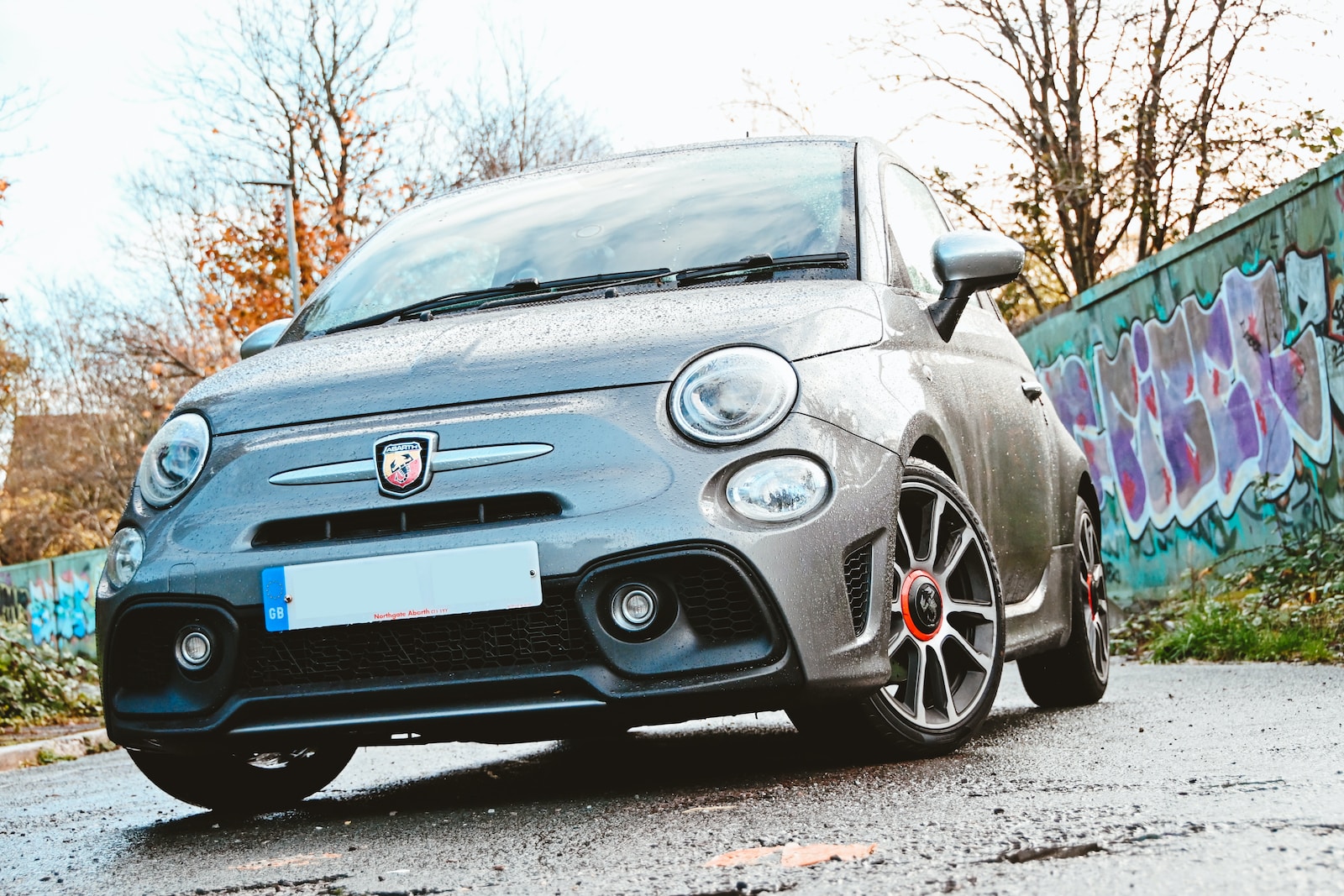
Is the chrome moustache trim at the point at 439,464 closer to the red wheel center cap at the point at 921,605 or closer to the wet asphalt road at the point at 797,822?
the wet asphalt road at the point at 797,822

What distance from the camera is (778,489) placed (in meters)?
3.28

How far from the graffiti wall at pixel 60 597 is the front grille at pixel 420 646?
28.7 m

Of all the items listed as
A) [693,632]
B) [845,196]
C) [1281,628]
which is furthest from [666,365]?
[1281,628]

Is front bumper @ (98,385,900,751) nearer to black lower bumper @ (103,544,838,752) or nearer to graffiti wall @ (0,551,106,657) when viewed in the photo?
black lower bumper @ (103,544,838,752)

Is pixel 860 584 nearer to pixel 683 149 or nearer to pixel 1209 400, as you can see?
pixel 683 149

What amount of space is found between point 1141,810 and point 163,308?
36095 millimetres

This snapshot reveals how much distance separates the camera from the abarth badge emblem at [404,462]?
337 cm

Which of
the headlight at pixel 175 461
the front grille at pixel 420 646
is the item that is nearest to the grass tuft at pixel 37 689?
the headlight at pixel 175 461

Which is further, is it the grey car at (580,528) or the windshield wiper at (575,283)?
the windshield wiper at (575,283)

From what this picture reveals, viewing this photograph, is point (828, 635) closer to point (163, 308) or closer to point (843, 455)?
point (843, 455)

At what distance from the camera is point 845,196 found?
4320 millimetres

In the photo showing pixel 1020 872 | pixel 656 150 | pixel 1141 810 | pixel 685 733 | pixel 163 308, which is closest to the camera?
pixel 1020 872

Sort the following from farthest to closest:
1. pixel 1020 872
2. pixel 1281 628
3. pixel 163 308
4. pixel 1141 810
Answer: pixel 163 308 → pixel 1281 628 → pixel 1141 810 → pixel 1020 872

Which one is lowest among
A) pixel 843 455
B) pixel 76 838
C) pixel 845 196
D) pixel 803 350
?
pixel 76 838
